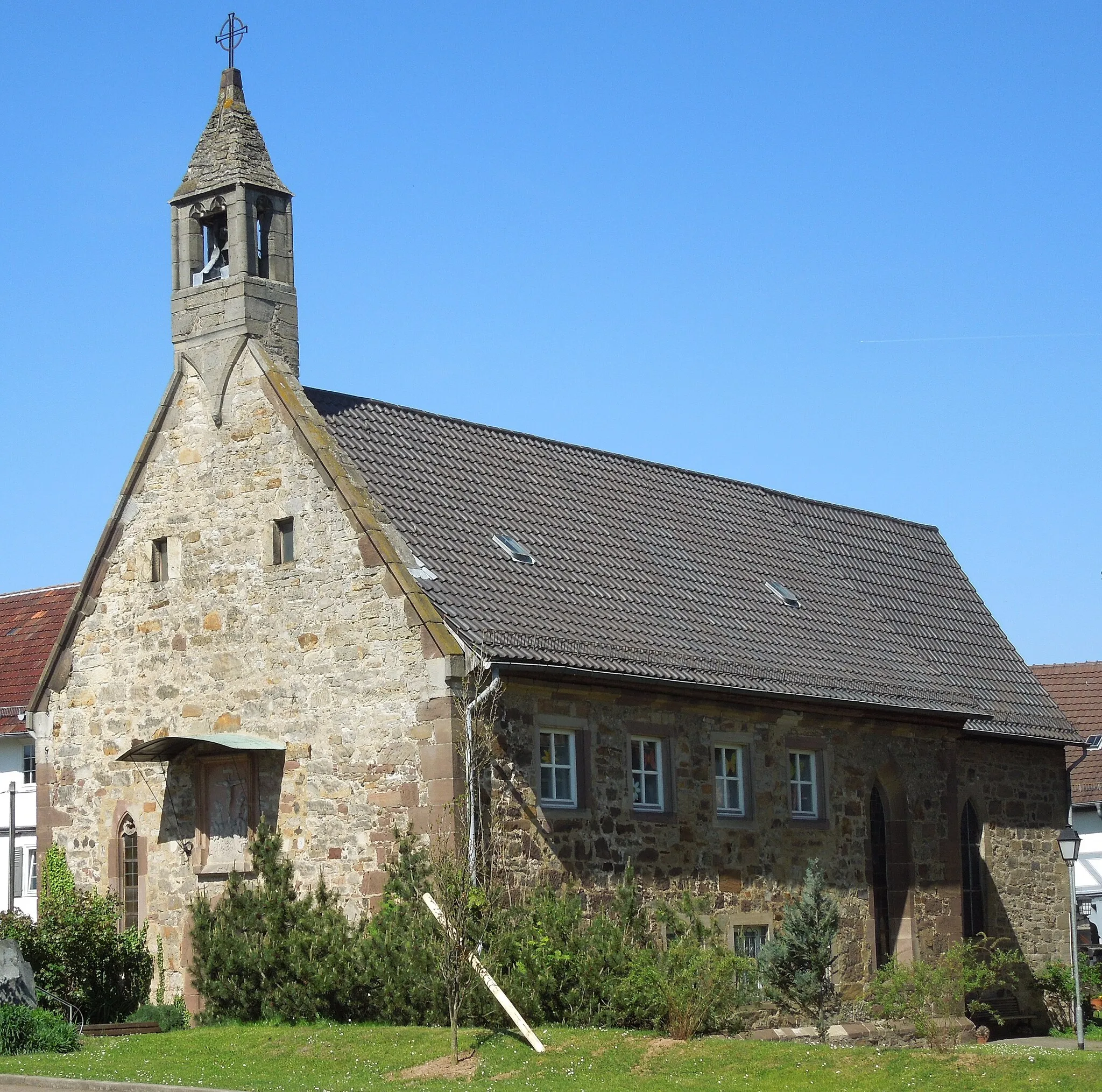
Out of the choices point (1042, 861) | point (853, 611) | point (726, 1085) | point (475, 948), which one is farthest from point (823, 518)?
point (726, 1085)

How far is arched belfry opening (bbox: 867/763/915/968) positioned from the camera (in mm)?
26891

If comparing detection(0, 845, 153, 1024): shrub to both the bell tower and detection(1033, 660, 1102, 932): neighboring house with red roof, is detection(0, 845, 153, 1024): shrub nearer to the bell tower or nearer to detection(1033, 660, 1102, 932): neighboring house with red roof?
the bell tower

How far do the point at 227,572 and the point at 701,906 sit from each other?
760cm

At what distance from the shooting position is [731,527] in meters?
30.4

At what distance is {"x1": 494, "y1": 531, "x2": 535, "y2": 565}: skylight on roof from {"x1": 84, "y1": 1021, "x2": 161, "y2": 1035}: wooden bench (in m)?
7.43

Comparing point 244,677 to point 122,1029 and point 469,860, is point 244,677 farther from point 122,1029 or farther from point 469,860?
point 469,860

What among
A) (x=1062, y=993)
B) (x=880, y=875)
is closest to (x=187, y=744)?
(x=880, y=875)

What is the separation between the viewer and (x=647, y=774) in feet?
78.2

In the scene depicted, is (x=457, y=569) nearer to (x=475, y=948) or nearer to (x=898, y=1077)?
(x=475, y=948)

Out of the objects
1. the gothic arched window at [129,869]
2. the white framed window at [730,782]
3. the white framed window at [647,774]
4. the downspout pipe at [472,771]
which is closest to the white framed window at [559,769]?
the white framed window at [647,774]

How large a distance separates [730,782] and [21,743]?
20090 mm

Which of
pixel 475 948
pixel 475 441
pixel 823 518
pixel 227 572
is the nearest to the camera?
pixel 475 948

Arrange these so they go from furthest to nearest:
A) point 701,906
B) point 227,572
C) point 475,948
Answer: point 227,572 < point 701,906 < point 475,948

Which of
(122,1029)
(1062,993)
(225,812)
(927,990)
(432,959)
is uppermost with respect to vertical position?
(225,812)
